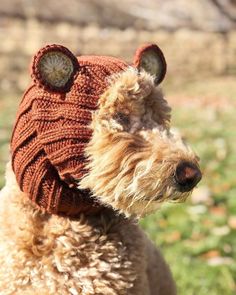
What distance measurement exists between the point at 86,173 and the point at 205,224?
258 cm

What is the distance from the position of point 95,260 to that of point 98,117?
58 cm

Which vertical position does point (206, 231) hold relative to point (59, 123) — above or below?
below

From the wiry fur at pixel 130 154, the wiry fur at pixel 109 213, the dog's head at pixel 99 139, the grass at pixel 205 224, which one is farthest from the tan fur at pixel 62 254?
the grass at pixel 205 224

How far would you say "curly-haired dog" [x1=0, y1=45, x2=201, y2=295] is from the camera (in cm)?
236

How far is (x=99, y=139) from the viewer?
2.38m

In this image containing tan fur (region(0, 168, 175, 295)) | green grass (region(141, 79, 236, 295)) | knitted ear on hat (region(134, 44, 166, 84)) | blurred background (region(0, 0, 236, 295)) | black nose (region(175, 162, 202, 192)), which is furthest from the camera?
blurred background (region(0, 0, 236, 295))

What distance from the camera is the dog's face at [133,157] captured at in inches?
91.6

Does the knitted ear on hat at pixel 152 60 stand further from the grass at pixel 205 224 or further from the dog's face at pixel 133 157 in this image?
the grass at pixel 205 224

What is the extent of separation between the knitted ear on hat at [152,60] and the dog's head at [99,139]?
161 mm

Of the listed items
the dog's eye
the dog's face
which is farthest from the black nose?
the dog's eye

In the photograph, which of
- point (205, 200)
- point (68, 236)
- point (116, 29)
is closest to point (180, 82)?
point (116, 29)

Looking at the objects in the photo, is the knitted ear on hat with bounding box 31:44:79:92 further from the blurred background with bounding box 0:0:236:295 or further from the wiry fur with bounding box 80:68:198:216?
the blurred background with bounding box 0:0:236:295

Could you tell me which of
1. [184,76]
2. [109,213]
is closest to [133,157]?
[109,213]

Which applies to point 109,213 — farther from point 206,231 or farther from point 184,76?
point 184,76
